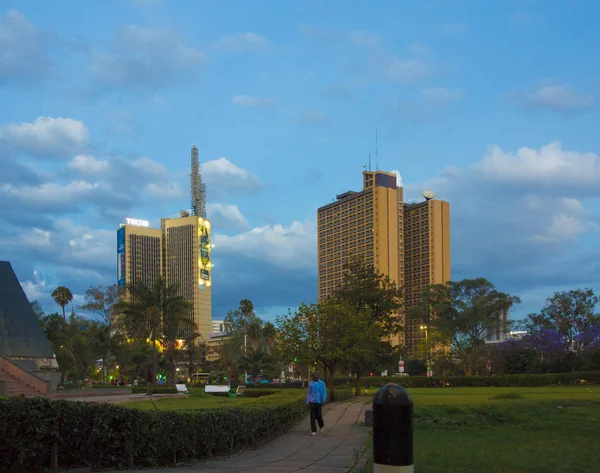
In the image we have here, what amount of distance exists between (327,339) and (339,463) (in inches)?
900

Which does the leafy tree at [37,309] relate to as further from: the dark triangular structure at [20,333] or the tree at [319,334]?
the tree at [319,334]

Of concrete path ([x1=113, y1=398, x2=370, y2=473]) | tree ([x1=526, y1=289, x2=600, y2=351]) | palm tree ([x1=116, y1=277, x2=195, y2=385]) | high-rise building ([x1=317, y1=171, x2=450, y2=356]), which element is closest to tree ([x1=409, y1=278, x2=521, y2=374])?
tree ([x1=526, y1=289, x2=600, y2=351])

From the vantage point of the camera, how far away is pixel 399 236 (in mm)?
164000

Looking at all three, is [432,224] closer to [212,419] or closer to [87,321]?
[87,321]

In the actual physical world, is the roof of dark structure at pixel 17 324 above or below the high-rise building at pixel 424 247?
below

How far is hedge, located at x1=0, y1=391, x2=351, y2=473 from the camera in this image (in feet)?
28.5

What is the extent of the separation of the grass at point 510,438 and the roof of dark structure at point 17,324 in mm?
34545

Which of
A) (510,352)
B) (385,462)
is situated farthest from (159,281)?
(385,462)

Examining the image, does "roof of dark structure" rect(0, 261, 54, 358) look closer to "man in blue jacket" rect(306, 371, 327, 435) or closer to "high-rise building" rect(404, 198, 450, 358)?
"man in blue jacket" rect(306, 371, 327, 435)

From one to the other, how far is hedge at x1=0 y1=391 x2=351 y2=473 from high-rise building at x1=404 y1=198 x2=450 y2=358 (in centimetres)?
14987

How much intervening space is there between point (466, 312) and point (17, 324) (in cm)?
5575

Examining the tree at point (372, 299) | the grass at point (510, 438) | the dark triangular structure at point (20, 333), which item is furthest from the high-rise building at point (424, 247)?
the grass at point (510, 438)

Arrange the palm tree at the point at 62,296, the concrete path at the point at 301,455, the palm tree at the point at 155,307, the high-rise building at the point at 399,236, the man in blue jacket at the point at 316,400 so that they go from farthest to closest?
the high-rise building at the point at 399,236
the palm tree at the point at 62,296
the palm tree at the point at 155,307
the man in blue jacket at the point at 316,400
the concrete path at the point at 301,455

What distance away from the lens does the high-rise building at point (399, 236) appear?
160500 millimetres
